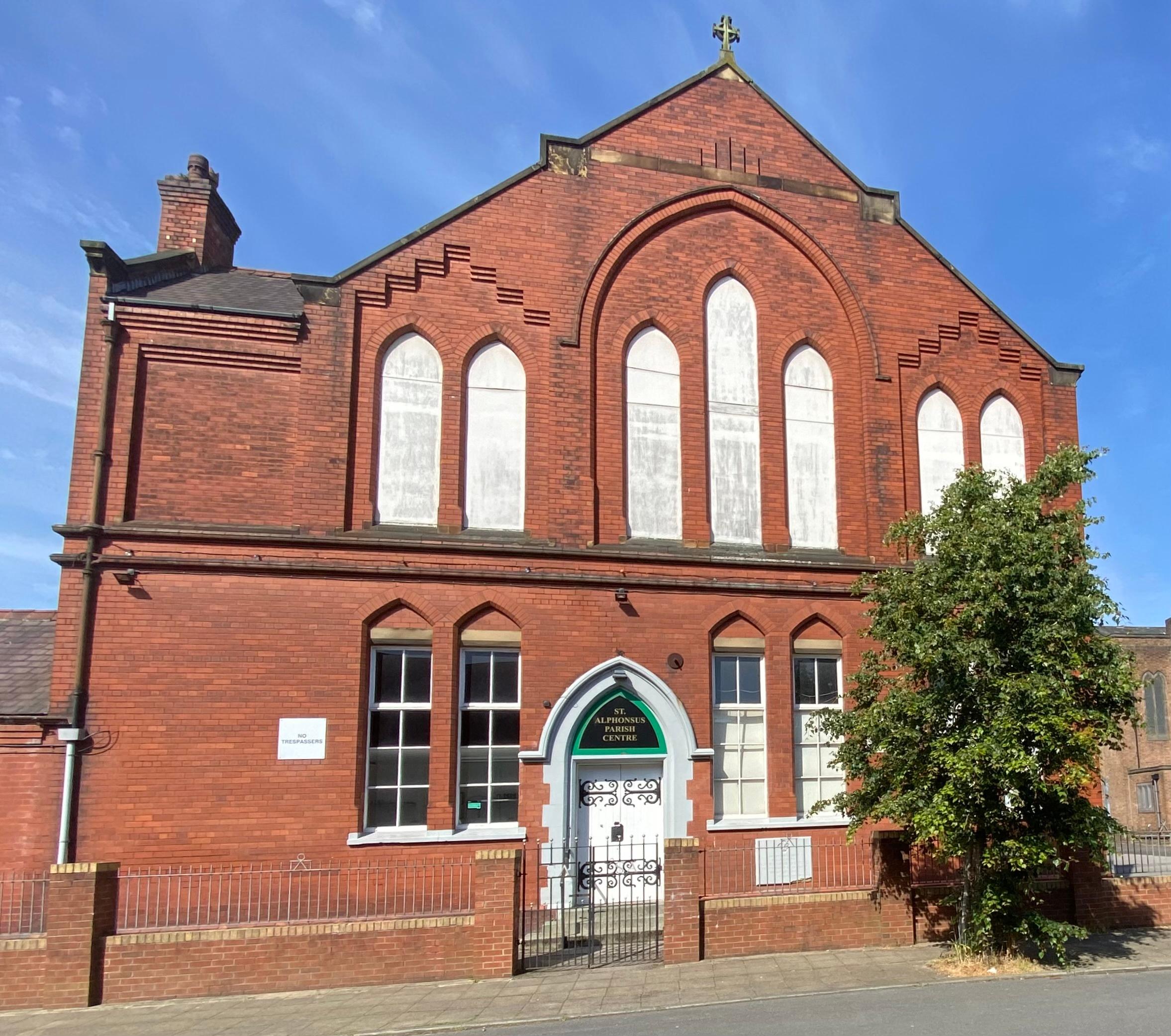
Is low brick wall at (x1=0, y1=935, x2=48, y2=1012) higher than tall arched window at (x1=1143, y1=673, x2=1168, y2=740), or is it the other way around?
tall arched window at (x1=1143, y1=673, x2=1168, y2=740)

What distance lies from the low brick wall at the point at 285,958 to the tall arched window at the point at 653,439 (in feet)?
20.9

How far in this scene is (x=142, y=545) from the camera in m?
13.0

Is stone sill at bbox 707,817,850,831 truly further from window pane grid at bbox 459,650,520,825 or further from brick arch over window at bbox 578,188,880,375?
brick arch over window at bbox 578,188,880,375

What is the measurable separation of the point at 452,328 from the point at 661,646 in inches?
221

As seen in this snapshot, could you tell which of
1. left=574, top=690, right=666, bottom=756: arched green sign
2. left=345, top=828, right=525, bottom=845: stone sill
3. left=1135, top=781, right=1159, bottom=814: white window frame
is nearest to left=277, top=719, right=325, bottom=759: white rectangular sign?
left=345, top=828, right=525, bottom=845: stone sill

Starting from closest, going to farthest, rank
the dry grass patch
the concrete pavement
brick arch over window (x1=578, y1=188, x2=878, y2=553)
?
1. the concrete pavement
2. the dry grass patch
3. brick arch over window (x1=578, y1=188, x2=878, y2=553)

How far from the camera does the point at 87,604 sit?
12609 millimetres

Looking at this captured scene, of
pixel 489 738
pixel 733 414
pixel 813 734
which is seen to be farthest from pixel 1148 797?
pixel 489 738

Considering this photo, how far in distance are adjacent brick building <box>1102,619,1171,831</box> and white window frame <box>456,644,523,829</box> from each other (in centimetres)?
3279

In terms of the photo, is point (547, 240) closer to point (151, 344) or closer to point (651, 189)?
point (651, 189)

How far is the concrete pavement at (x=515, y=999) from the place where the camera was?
30.9ft

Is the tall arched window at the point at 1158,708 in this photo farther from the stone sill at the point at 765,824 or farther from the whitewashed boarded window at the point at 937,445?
the stone sill at the point at 765,824

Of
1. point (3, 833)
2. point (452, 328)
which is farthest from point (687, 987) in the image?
point (452, 328)

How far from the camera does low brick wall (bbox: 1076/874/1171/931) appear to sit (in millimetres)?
13266
